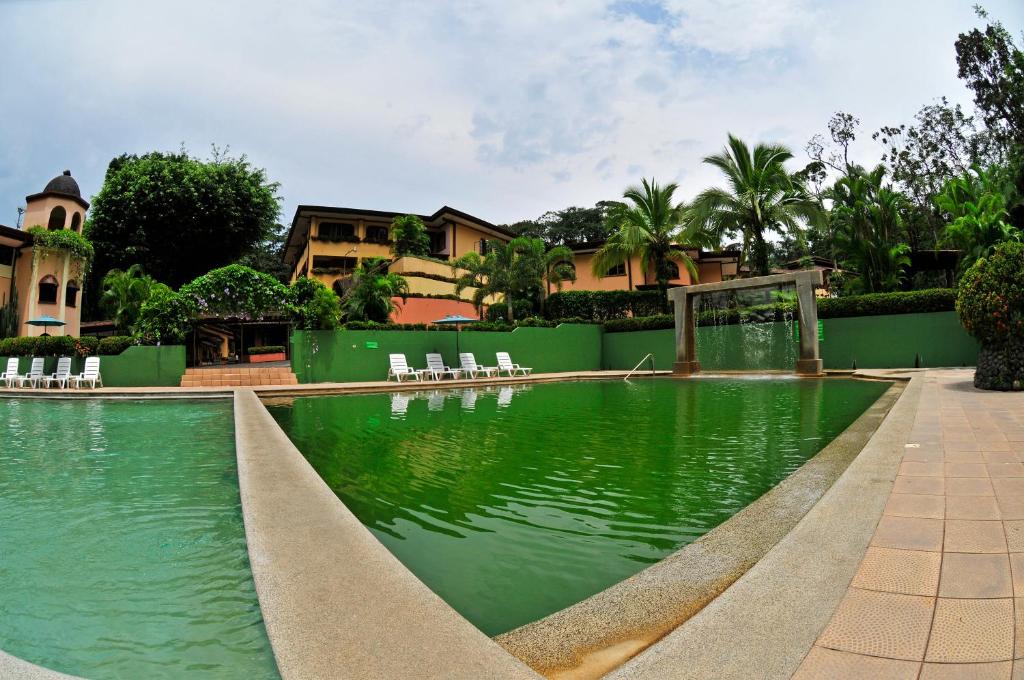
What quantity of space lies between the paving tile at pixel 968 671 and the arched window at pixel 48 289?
3846 centimetres

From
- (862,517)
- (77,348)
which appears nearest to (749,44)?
(862,517)

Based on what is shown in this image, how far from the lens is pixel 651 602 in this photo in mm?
2498

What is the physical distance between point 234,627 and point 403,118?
12.5 metres

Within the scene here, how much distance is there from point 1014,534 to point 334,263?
36.4m

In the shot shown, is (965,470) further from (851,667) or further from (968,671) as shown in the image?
(851,667)

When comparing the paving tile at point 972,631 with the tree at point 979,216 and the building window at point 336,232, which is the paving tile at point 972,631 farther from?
the building window at point 336,232

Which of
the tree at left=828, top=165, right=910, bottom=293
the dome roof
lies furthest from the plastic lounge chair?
the dome roof

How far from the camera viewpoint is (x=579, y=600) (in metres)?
2.76

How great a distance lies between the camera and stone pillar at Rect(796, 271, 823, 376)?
18.3 m

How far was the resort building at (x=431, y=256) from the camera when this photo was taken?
31016 mm

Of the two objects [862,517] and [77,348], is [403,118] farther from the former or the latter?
[77,348]

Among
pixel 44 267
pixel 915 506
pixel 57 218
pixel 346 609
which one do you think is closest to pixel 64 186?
pixel 57 218

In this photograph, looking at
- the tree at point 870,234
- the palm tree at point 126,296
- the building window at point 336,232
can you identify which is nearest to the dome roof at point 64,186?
the palm tree at point 126,296

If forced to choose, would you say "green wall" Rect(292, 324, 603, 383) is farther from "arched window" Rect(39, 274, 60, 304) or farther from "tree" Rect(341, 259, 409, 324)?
"arched window" Rect(39, 274, 60, 304)
